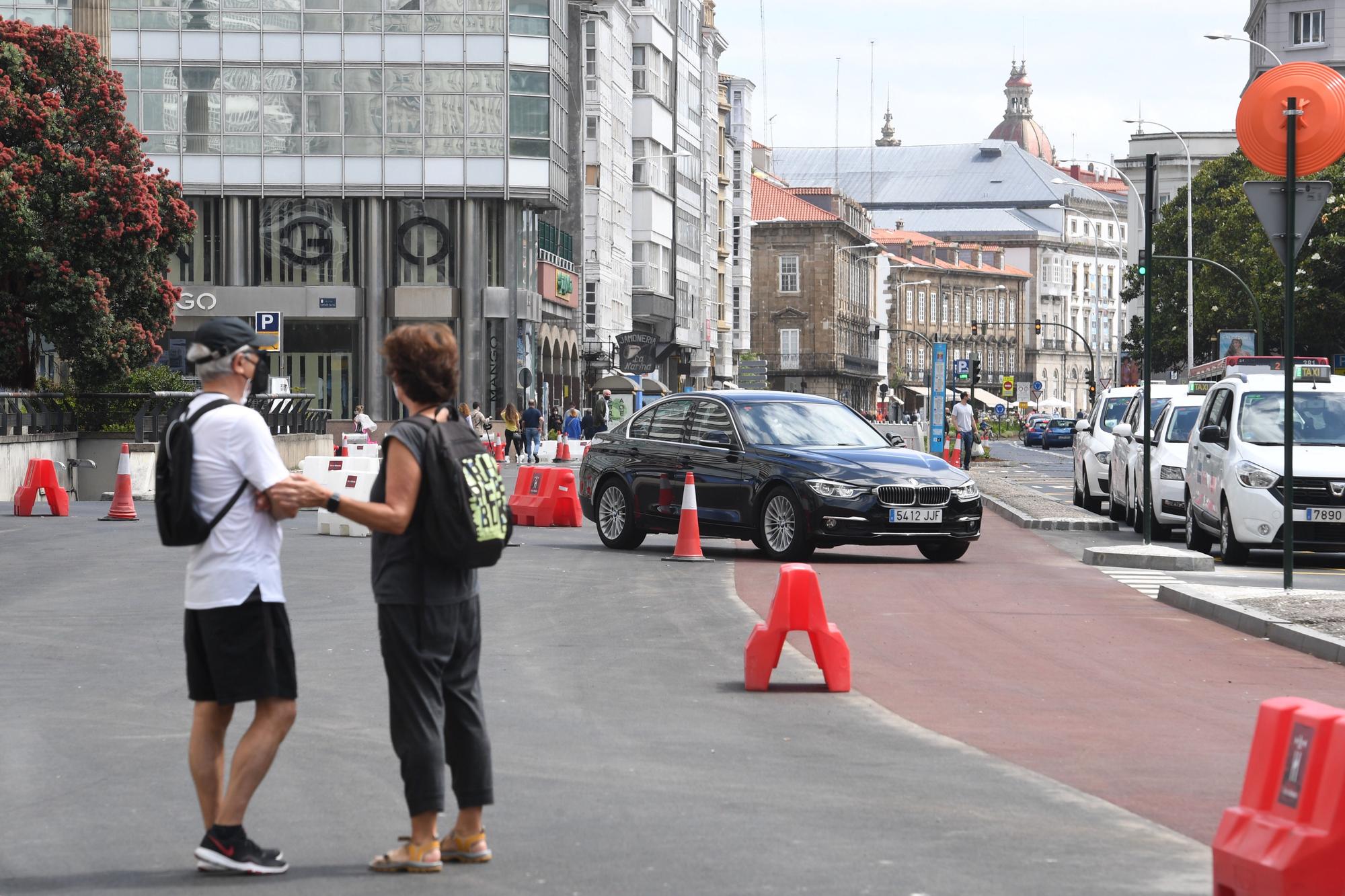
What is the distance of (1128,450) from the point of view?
27281 millimetres

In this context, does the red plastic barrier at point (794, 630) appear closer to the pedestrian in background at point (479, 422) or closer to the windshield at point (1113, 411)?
the windshield at point (1113, 411)

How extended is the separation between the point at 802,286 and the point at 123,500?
127 m

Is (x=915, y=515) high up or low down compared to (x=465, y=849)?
up

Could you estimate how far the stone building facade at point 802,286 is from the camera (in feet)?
495

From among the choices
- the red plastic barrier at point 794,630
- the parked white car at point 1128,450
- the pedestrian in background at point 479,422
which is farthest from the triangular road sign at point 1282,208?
the pedestrian in background at point 479,422

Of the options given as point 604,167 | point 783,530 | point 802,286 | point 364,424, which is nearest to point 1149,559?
point 783,530

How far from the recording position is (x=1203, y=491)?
21188mm

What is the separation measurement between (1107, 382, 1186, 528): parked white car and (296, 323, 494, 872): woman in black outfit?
775 inches

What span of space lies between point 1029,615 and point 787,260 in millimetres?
137344

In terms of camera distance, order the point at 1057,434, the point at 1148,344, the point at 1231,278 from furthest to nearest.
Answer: the point at 1057,434
the point at 1231,278
the point at 1148,344

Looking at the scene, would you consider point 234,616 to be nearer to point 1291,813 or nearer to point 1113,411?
point 1291,813

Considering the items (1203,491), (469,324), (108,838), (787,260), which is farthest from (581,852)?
(787,260)

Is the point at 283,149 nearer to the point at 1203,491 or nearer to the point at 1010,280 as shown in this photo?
the point at 1203,491

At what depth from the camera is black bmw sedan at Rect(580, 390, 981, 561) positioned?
19359 millimetres
